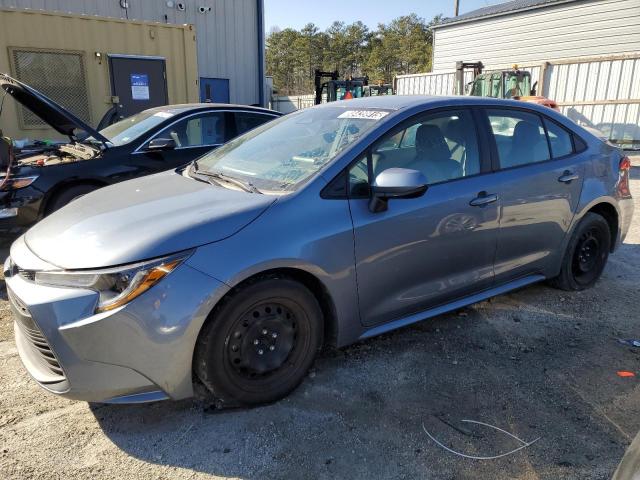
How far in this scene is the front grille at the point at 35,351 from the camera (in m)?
2.31

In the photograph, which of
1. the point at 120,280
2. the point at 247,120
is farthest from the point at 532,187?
the point at 247,120

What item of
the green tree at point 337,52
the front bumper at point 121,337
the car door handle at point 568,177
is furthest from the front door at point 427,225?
the green tree at point 337,52

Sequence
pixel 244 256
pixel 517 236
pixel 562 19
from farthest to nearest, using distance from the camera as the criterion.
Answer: pixel 562 19 → pixel 517 236 → pixel 244 256

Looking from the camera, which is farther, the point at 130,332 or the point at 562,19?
the point at 562,19

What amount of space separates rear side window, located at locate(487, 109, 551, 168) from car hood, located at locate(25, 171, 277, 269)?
1.86 meters

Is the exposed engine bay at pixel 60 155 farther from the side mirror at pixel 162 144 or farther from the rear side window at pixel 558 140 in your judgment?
the rear side window at pixel 558 140

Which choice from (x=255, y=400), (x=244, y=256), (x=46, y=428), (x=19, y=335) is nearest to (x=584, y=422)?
(x=255, y=400)

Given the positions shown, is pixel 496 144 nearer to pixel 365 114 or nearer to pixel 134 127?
pixel 365 114

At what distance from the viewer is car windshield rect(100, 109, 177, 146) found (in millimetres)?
5762

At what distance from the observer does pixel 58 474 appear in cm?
225

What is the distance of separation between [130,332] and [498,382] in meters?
2.08

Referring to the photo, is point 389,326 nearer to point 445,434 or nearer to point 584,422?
point 445,434

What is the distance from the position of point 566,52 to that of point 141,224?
19.0 metres

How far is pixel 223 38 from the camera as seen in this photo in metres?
14.2
